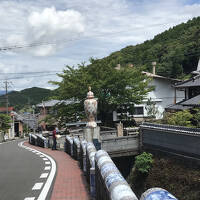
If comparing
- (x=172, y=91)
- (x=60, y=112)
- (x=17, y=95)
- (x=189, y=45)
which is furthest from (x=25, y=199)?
(x=17, y=95)

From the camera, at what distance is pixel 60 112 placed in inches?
1044

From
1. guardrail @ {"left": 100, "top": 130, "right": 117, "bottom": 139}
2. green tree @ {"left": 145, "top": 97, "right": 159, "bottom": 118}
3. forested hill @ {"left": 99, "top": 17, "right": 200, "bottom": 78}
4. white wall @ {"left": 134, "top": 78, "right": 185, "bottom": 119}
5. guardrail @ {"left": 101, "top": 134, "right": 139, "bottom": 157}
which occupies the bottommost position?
guardrail @ {"left": 101, "top": 134, "right": 139, "bottom": 157}

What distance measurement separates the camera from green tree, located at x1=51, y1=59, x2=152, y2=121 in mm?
25469

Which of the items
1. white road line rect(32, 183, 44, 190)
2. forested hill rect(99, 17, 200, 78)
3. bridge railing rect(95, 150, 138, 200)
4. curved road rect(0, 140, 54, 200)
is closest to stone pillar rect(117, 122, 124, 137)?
curved road rect(0, 140, 54, 200)

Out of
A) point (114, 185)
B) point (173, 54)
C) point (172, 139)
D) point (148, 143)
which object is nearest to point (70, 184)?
point (114, 185)

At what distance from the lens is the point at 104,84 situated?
25.3 metres

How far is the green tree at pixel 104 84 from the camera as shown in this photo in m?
25.5

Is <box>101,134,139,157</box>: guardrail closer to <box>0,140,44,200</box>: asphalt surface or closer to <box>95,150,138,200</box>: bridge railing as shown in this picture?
<box>0,140,44,200</box>: asphalt surface

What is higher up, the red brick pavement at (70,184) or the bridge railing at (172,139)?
the red brick pavement at (70,184)

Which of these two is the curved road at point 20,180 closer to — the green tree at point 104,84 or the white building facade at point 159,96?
the green tree at point 104,84

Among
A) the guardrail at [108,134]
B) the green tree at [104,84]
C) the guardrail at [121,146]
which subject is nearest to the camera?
the guardrail at [121,146]

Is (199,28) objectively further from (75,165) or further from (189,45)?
(75,165)

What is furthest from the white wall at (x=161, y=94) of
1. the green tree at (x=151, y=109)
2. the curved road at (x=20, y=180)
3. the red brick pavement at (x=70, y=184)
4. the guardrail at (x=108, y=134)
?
the red brick pavement at (x=70, y=184)

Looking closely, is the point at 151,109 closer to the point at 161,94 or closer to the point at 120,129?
the point at 161,94
